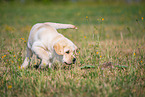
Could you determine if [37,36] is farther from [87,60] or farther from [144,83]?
[144,83]

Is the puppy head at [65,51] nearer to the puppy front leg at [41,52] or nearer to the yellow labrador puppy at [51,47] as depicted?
the yellow labrador puppy at [51,47]

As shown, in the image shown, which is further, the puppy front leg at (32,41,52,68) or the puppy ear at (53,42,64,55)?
the puppy front leg at (32,41,52,68)

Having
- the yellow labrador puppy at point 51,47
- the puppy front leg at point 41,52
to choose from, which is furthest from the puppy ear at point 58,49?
the puppy front leg at point 41,52

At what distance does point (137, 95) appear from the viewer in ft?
6.66

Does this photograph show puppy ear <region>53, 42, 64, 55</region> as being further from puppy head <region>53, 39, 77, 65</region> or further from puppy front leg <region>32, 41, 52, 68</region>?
puppy front leg <region>32, 41, 52, 68</region>

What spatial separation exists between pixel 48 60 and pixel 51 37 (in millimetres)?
463

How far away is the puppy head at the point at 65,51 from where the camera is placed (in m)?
2.76

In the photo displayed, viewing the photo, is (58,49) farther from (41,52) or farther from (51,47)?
(41,52)

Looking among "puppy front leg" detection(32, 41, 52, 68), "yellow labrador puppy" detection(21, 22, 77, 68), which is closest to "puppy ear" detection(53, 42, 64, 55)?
"yellow labrador puppy" detection(21, 22, 77, 68)

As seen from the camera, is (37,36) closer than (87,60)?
Yes

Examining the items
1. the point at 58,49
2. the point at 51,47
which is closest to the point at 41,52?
the point at 51,47

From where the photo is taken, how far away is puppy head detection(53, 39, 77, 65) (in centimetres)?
276

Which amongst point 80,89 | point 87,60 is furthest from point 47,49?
point 80,89

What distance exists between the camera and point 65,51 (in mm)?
2824
